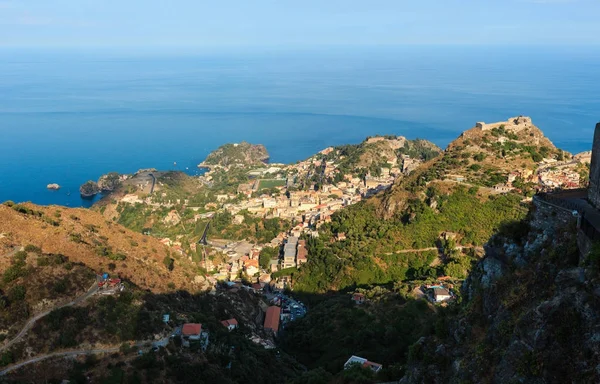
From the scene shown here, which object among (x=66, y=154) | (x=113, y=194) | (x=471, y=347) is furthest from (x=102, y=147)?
(x=471, y=347)

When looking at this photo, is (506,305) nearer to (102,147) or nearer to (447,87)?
(102,147)

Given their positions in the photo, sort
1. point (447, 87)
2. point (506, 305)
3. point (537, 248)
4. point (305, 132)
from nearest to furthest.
→ point (506, 305) → point (537, 248) → point (305, 132) → point (447, 87)

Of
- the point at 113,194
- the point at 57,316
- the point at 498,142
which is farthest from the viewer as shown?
the point at 113,194

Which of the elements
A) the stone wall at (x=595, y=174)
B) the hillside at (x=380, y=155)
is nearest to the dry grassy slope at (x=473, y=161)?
the hillside at (x=380, y=155)

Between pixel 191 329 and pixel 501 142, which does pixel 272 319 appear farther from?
pixel 501 142

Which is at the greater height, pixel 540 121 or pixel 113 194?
pixel 540 121

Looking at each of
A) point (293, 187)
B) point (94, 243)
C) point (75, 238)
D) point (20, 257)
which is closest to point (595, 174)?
point (20, 257)

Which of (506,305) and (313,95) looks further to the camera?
(313,95)
